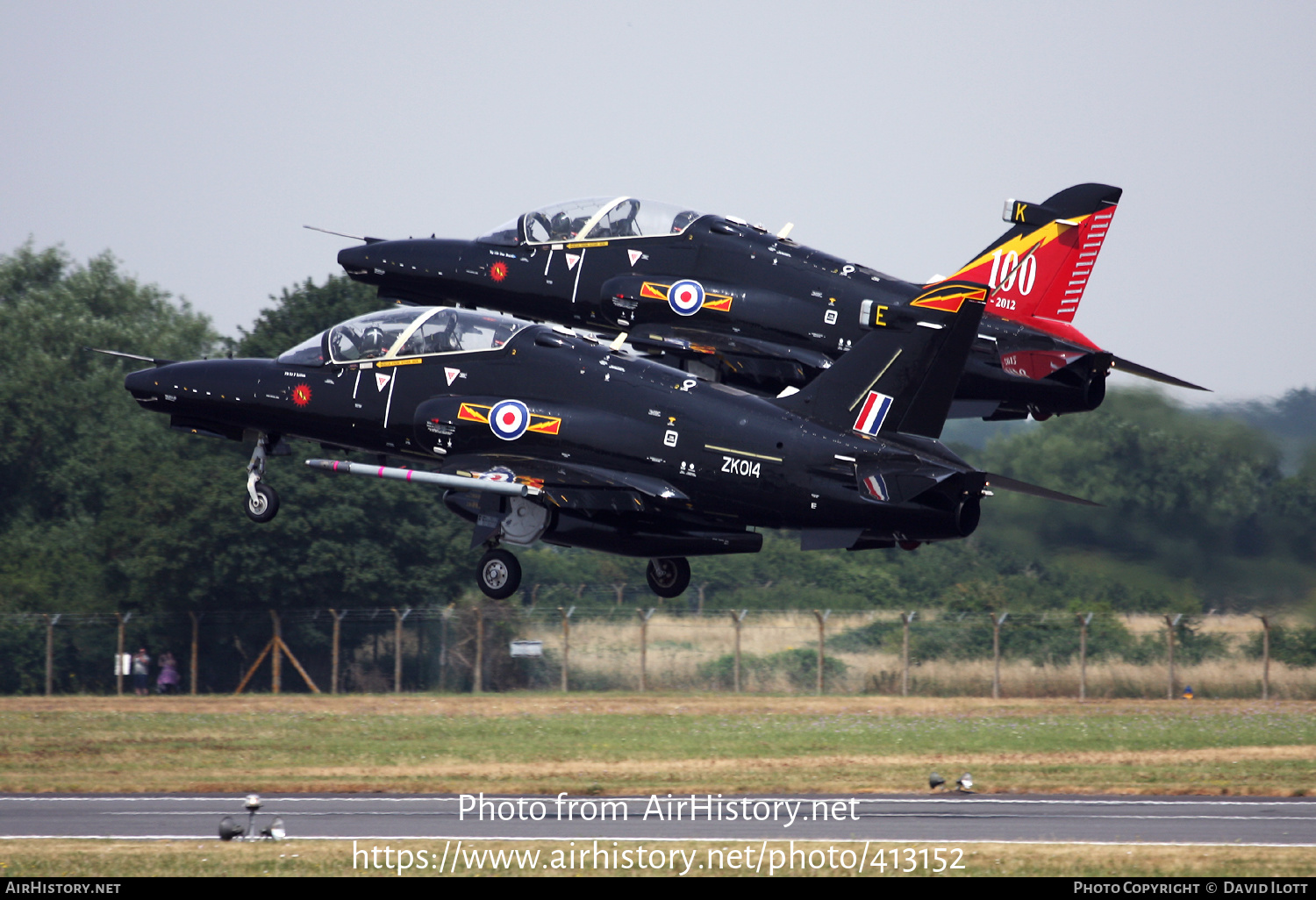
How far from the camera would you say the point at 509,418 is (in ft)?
84.4

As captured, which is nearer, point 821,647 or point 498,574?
point 498,574

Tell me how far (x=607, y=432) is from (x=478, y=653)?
79.1 feet

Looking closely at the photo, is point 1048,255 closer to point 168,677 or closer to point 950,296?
point 950,296

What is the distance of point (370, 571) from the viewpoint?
5297 centimetres

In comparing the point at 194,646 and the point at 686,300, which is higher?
the point at 686,300

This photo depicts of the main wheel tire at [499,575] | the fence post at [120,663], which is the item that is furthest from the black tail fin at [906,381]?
the fence post at [120,663]

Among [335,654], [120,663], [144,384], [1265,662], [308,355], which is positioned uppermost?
[308,355]

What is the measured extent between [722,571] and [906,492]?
43.4 meters

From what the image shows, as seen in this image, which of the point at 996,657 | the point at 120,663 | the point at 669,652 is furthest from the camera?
the point at 120,663

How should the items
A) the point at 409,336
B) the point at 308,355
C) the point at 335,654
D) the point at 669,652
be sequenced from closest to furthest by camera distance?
the point at 409,336 → the point at 308,355 → the point at 669,652 → the point at 335,654

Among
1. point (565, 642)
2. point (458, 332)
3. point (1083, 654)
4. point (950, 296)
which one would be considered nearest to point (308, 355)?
point (458, 332)

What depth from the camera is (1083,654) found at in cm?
4291

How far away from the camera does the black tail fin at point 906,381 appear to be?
24031 mm

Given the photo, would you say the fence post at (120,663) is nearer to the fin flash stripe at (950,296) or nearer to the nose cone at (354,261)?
the nose cone at (354,261)
